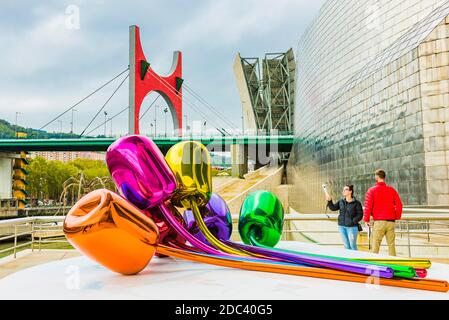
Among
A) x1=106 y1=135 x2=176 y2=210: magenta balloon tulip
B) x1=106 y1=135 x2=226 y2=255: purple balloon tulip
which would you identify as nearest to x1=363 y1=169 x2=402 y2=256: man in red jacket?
x1=106 y1=135 x2=226 y2=255: purple balloon tulip

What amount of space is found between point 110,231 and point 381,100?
1299 cm

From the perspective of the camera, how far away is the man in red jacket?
182 inches

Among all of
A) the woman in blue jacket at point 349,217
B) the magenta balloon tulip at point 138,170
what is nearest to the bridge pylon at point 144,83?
the woman in blue jacket at point 349,217

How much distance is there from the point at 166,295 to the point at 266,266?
81 centimetres

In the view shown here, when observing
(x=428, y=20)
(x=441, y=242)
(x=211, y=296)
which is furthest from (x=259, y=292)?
(x=428, y=20)

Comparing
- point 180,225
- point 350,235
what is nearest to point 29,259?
point 180,225

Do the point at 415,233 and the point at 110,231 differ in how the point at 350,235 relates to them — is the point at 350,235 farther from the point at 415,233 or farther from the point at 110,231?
the point at 415,233

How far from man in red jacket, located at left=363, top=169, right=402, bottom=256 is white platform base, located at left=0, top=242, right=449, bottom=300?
5.59 ft

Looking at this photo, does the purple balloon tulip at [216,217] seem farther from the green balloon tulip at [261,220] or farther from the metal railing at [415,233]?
the metal railing at [415,233]

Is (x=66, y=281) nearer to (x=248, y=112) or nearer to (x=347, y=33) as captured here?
(x=347, y=33)

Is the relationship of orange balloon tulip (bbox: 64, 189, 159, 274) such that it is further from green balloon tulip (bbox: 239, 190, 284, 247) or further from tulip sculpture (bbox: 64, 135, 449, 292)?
green balloon tulip (bbox: 239, 190, 284, 247)

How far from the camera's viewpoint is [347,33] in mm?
19828

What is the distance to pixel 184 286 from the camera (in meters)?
2.37

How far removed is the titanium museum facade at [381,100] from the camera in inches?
417
